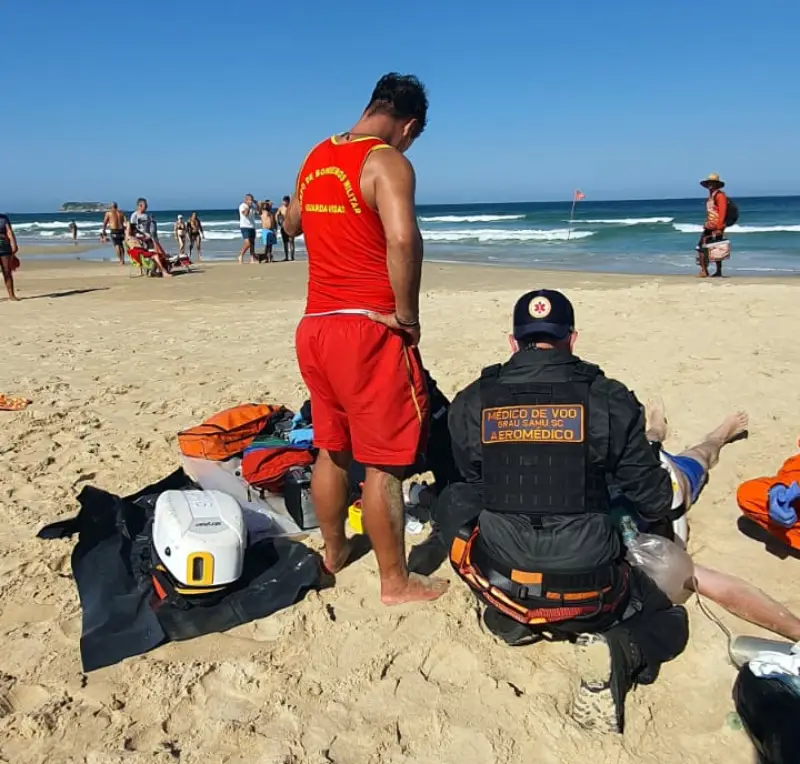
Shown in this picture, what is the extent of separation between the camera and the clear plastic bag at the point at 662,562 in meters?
3.01

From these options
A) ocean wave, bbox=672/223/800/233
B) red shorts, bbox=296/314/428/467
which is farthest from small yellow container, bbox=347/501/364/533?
ocean wave, bbox=672/223/800/233

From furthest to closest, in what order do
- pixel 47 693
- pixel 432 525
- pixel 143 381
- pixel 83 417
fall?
pixel 143 381, pixel 83 417, pixel 432 525, pixel 47 693

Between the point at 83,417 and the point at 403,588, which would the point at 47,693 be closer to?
the point at 403,588

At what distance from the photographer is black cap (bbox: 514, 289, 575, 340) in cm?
267

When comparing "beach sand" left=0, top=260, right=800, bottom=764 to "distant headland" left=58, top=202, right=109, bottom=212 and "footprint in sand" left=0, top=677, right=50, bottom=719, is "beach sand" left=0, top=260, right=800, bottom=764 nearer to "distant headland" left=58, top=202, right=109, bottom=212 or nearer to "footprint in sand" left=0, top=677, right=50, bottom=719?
"footprint in sand" left=0, top=677, right=50, bottom=719

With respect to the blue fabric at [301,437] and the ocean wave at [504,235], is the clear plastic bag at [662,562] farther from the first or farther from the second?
the ocean wave at [504,235]

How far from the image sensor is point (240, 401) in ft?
18.8

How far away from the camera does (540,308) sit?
269 centimetres

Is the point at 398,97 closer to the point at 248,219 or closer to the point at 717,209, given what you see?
the point at 717,209

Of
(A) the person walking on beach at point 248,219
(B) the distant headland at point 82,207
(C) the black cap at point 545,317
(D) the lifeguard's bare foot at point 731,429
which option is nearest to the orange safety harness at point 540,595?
(C) the black cap at point 545,317

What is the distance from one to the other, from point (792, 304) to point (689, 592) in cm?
616

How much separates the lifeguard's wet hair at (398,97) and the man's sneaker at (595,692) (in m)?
2.10

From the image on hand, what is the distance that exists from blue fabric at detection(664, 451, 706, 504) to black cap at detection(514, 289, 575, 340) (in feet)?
5.18

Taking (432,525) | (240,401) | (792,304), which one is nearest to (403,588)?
(432,525)
